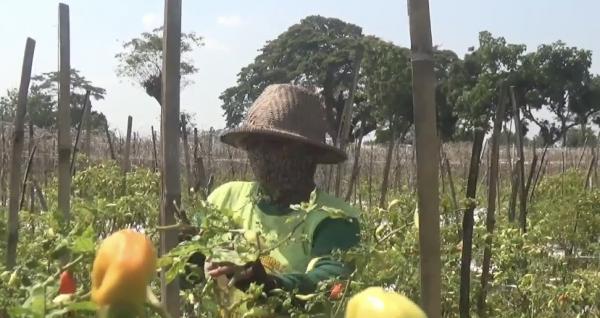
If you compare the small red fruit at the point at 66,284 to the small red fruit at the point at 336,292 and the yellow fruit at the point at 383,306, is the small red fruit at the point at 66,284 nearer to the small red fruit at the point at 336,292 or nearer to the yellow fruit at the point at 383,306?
the yellow fruit at the point at 383,306

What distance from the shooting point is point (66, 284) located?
0.67 meters

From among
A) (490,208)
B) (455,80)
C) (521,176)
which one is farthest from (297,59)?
(490,208)

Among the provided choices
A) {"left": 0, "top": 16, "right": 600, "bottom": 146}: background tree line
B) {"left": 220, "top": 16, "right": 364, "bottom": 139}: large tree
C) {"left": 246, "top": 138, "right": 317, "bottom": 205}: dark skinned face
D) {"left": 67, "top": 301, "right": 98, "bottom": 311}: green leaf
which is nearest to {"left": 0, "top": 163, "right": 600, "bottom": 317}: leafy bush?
{"left": 67, "top": 301, "right": 98, "bottom": 311}: green leaf

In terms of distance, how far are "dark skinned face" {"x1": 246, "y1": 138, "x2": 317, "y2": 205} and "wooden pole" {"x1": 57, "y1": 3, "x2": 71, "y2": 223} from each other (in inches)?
14.3

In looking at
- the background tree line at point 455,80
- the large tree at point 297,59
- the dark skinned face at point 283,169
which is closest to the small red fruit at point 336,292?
the dark skinned face at point 283,169

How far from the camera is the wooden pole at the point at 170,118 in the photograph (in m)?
1.14

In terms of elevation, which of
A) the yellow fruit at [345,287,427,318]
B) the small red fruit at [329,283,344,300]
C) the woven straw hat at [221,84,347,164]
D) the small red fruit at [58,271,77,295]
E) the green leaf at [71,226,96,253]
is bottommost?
the small red fruit at [329,283,344,300]

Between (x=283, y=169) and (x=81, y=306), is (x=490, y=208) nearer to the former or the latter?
(x=283, y=169)

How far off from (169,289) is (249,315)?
20 cm

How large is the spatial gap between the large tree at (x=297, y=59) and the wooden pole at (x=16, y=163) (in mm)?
25756

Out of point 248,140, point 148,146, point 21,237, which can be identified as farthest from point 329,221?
point 148,146

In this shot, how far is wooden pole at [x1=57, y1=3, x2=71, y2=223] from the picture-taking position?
4.75 ft

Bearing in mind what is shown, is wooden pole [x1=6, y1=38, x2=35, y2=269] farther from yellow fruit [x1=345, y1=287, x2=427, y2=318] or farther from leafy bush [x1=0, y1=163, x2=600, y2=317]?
yellow fruit [x1=345, y1=287, x2=427, y2=318]

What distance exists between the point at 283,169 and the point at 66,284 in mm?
992
